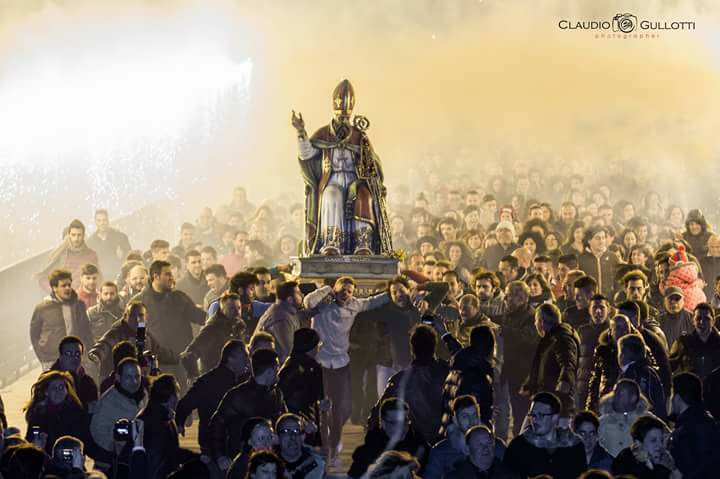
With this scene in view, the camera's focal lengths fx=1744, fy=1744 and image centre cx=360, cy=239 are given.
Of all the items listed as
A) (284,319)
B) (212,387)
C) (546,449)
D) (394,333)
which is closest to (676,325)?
(394,333)

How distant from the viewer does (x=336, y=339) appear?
16484mm

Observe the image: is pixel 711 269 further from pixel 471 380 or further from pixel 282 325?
pixel 471 380

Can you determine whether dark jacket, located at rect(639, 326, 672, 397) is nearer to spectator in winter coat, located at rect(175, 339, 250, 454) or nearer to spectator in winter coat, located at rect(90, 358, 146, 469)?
spectator in winter coat, located at rect(175, 339, 250, 454)

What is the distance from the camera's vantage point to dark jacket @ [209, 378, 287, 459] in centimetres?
1244

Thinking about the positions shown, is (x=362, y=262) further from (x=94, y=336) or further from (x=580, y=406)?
(x=580, y=406)

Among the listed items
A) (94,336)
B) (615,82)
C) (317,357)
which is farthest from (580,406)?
(615,82)

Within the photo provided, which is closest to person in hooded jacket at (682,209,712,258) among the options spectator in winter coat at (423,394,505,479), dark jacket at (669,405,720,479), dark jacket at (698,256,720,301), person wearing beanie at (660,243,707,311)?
dark jacket at (698,256,720,301)

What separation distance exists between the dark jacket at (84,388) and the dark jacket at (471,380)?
2.86m

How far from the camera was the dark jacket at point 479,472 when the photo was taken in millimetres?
11211

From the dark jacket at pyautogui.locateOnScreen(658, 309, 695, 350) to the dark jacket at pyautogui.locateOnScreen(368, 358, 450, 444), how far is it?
450 centimetres

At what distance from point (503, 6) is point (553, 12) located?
1.32m

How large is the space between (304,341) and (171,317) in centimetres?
511

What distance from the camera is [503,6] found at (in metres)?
45.1

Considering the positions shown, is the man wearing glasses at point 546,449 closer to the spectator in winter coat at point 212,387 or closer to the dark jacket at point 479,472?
the dark jacket at point 479,472
